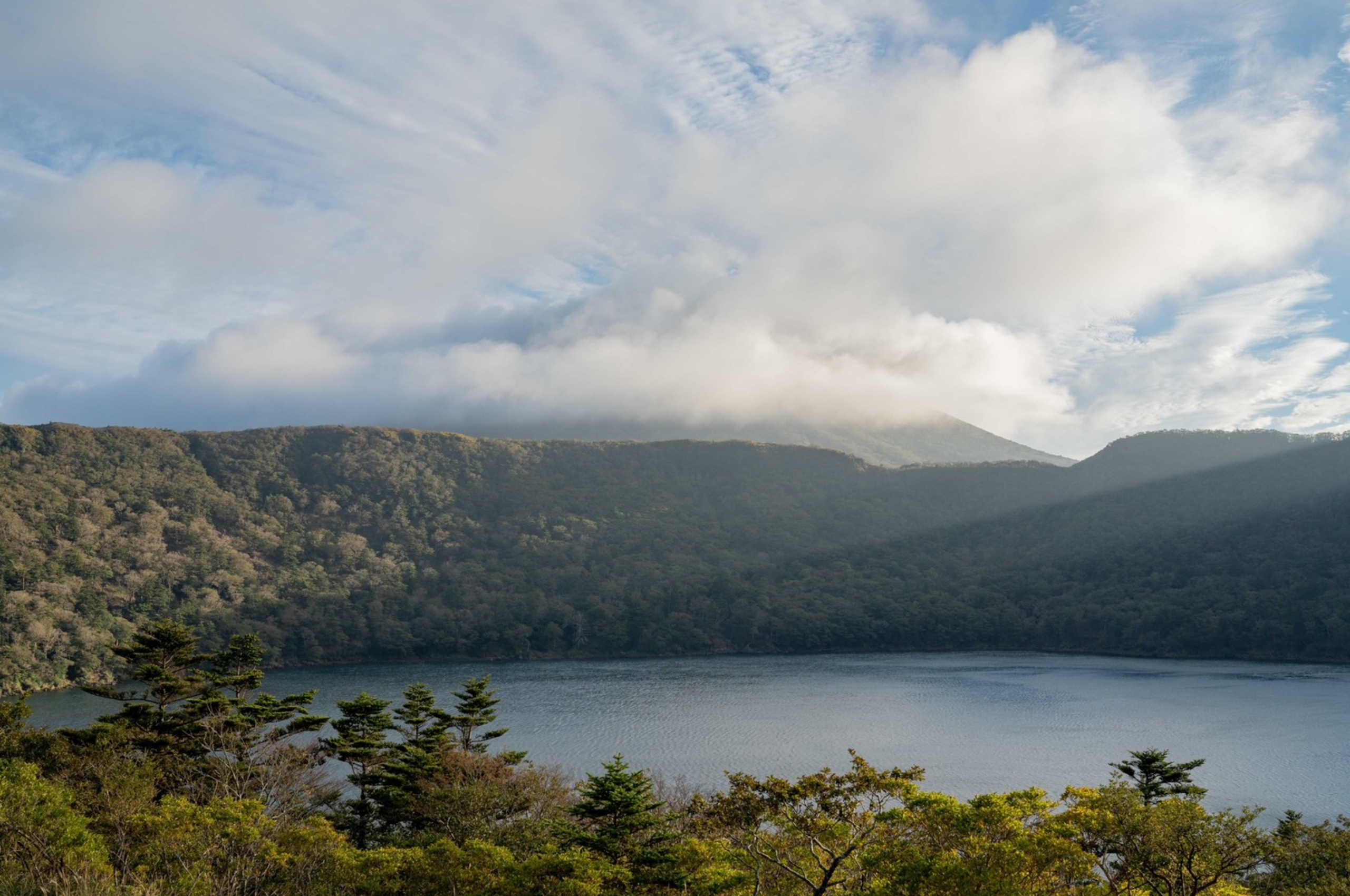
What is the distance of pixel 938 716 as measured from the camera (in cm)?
6294

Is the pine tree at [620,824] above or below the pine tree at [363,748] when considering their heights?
above

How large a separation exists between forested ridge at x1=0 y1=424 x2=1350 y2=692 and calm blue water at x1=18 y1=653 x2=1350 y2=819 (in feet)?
32.1

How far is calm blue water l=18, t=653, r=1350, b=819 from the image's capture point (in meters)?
46.5

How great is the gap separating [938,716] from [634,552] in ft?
252

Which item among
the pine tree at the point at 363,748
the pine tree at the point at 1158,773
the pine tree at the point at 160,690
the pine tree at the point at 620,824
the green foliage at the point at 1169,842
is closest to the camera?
the green foliage at the point at 1169,842

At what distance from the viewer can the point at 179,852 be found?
17.8 metres

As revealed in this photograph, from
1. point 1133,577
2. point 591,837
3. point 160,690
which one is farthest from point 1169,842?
point 1133,577

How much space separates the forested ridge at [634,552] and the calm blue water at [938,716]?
9798 mm

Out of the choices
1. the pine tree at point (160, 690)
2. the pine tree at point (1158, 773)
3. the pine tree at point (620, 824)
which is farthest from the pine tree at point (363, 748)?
the pine tree at point (1158, 773)

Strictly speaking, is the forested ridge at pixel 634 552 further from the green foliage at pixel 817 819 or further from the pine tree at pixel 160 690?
the green foliage at pixel 817 819

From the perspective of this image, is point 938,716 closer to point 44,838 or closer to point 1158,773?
point 1158,773

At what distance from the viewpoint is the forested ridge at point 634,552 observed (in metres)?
94.9

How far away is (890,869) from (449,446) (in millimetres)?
157274

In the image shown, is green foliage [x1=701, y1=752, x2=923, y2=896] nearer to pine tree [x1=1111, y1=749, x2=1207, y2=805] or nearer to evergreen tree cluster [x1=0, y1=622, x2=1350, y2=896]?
evergreen tree cluster [x1=0, y1=622, x2=1350, y2=896]
